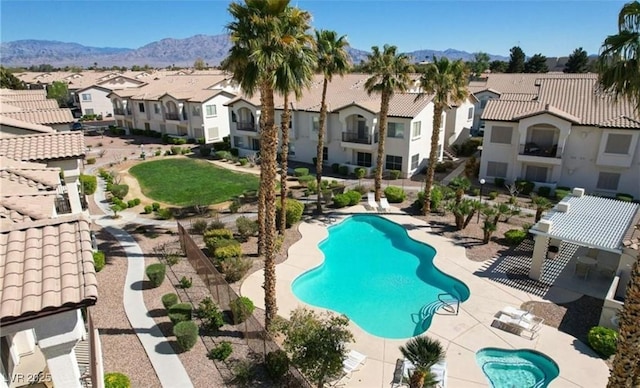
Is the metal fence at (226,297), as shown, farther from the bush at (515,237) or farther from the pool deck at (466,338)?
the bush at (515,237)

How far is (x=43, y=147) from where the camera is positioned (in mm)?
18109

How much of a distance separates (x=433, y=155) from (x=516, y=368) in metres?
15.7

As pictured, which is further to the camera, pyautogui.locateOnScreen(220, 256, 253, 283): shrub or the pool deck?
pyautogui.locateOnScreen(220, 256, 253, 283): shrub

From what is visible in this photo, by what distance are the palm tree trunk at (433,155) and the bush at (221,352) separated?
1874 centimetres

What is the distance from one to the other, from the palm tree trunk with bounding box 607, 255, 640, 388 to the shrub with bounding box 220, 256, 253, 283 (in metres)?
15.6

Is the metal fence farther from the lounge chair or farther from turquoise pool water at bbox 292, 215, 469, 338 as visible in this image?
the lounge chair

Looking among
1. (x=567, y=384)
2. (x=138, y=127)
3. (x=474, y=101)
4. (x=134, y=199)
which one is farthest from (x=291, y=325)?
(x=138, y=127)

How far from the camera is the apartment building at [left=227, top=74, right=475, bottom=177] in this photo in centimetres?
3825

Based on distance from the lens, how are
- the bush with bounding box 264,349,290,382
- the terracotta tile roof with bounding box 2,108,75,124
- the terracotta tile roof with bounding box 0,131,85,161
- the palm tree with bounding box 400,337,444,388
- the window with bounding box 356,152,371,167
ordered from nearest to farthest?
the palm tree with bounding box 400,337,444,388
the bush with bounding box 264,349,290,382
the terracotta tile roof with bounding box 0,131,85,161
the terracotta tile roof with bounding box 2,108,75,124
the window with bounding box 356,152,371,167

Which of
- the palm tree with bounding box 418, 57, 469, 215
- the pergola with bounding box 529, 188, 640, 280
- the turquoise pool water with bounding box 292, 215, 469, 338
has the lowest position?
the turquoise pool water with bounding box 292, 215, 469, 338

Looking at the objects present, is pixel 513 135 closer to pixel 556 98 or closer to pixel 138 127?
pixel 556 98

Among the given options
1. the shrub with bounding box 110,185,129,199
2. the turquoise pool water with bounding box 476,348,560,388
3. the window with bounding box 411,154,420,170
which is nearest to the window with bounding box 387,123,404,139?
the window with bounding box 411,154,420,170

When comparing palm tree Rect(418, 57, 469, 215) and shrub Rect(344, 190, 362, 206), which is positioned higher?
palm tree Rect(418, 57, 469, 215)

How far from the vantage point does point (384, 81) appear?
26344mm
